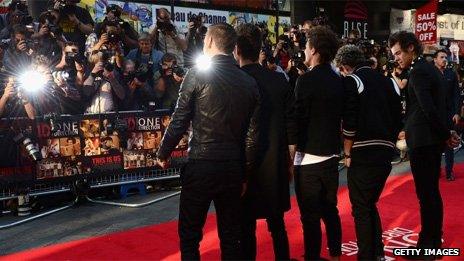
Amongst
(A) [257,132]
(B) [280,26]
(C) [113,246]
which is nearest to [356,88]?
(A) [257,132]

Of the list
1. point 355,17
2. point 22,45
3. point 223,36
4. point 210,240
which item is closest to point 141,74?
point 22,45

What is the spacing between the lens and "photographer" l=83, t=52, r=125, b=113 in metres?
6.55

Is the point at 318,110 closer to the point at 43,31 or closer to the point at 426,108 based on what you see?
the point at 426,108

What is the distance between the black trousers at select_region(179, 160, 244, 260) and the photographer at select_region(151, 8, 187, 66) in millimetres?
5964

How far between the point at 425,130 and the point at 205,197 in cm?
202

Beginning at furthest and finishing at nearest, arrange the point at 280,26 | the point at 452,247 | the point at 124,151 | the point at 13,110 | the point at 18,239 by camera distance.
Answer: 1. the point at 280,26
2. the point at 124,151
3. the point at 13,110
4. the point at 18,239
5. the point at 452,247

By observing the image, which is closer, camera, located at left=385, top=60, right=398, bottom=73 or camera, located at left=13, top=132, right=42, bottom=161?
camera, located at left=13, top=132, right=42, bottom=161

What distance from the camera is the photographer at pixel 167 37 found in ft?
28.2

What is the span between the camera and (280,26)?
13.0m

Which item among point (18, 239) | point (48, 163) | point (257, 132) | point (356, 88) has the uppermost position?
point (356, 88)

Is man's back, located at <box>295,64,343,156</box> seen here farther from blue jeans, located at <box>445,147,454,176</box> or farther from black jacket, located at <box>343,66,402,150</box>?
blue jeans, located at <box>445,147,454,176</box>

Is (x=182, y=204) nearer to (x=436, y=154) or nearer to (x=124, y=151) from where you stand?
(x=436, y=154)

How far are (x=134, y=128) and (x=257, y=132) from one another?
12.4 ft

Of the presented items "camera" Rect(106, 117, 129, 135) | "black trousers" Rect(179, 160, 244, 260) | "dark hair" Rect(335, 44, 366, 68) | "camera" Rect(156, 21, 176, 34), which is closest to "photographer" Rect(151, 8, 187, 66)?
"camera" Rect(156, 21, 176, 34)
